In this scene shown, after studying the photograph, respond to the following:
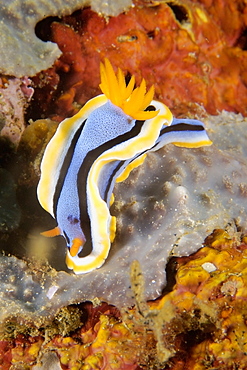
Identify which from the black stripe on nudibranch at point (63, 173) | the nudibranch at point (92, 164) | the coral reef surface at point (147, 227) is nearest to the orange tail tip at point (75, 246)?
the nudibranch at point (92, 164)

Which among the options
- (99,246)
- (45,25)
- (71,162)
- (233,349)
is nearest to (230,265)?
(233,349)

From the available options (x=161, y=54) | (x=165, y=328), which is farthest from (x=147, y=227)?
(x=161, y=54)

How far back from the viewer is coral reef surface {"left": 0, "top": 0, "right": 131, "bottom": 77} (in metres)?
3.24

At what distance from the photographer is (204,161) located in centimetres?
353

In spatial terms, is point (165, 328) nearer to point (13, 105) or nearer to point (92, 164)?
point (92, 164)

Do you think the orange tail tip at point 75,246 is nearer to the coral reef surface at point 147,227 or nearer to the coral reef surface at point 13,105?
the coral reef surface at point 147,227

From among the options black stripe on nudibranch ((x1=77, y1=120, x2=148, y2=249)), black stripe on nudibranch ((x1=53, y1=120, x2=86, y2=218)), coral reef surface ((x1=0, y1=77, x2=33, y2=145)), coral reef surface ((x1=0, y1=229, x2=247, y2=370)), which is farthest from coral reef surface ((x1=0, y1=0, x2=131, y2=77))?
coral reef surface ((x1=0, y1=229, x2=247, y2=370))

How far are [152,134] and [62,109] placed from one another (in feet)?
4.50

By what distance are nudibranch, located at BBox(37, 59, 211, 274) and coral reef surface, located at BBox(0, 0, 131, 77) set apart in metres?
0.76

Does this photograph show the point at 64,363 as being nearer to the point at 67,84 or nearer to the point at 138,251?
the point at 138,251

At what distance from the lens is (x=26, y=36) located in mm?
3447

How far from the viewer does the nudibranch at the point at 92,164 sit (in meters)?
3.11

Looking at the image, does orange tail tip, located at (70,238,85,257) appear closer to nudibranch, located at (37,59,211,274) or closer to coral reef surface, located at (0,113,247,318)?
nudibranch, located at (37,59,211,274)

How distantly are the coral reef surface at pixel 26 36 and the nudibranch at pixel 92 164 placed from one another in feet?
2.50
